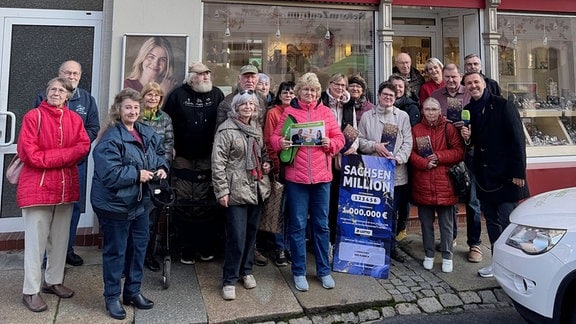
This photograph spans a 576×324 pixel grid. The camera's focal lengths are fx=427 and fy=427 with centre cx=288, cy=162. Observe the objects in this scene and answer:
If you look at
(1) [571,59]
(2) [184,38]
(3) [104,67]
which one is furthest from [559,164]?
(3) [104,67]

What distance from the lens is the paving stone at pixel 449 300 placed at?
A: 3.92m

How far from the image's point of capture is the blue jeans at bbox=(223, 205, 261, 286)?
148 inches

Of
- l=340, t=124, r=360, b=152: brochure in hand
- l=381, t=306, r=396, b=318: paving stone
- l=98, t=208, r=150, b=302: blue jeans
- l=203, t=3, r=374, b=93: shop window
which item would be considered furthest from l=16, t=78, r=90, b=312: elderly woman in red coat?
l=381, t=306, r=396, b=318: paving stone

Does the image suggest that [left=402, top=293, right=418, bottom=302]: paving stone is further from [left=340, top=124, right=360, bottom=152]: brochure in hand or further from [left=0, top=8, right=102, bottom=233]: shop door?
[left=0, top=8, right=102, bottom=233]: shop door

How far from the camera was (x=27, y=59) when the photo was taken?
17.2ft

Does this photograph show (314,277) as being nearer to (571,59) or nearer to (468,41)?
(468,41)

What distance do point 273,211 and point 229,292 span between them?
34.4 inches

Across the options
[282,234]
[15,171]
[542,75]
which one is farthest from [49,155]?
[542,75]

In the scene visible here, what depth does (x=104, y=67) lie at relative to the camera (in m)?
5.23

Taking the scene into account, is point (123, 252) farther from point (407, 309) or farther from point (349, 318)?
point (407, 309)

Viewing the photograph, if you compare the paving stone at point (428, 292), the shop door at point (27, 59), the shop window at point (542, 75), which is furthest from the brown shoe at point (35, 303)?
the shop window at point (542, 75)

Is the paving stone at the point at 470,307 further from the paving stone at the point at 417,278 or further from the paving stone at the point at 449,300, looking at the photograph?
the paving stone at the point at 417,278

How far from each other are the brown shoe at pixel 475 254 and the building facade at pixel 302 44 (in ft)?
6.84

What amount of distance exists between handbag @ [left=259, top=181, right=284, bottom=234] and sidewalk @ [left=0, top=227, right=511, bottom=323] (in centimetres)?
52
